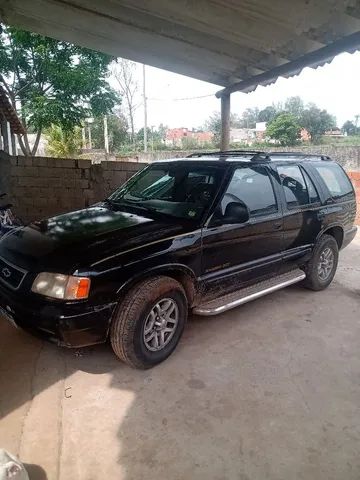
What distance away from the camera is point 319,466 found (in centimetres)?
215

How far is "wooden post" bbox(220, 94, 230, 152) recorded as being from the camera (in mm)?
6665

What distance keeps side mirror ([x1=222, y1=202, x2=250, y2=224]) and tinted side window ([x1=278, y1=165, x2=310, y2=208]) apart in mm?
998

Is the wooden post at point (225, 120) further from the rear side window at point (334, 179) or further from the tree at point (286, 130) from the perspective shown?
the tree at point (286, 130)

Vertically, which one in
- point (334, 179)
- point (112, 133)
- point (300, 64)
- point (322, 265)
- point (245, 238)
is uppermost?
point (112, 133)

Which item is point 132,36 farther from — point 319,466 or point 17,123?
point 17,123

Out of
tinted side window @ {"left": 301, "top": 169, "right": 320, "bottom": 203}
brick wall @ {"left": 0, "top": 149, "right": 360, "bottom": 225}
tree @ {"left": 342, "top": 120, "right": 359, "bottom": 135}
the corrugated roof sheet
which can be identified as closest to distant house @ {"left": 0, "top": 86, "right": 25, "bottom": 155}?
the corrugated roof sheet

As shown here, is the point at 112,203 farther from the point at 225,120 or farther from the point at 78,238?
the point at 225,120

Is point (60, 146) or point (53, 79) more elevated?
point (53, 79)

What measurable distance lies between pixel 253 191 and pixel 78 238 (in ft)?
6.14

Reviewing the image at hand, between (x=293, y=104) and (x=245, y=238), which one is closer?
(x=245, y=238)

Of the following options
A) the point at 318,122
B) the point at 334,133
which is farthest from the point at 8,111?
the point at 334,133

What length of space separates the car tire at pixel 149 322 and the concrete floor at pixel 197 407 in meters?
0.17

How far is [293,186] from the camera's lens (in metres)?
4.27

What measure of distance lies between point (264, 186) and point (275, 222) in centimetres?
41
